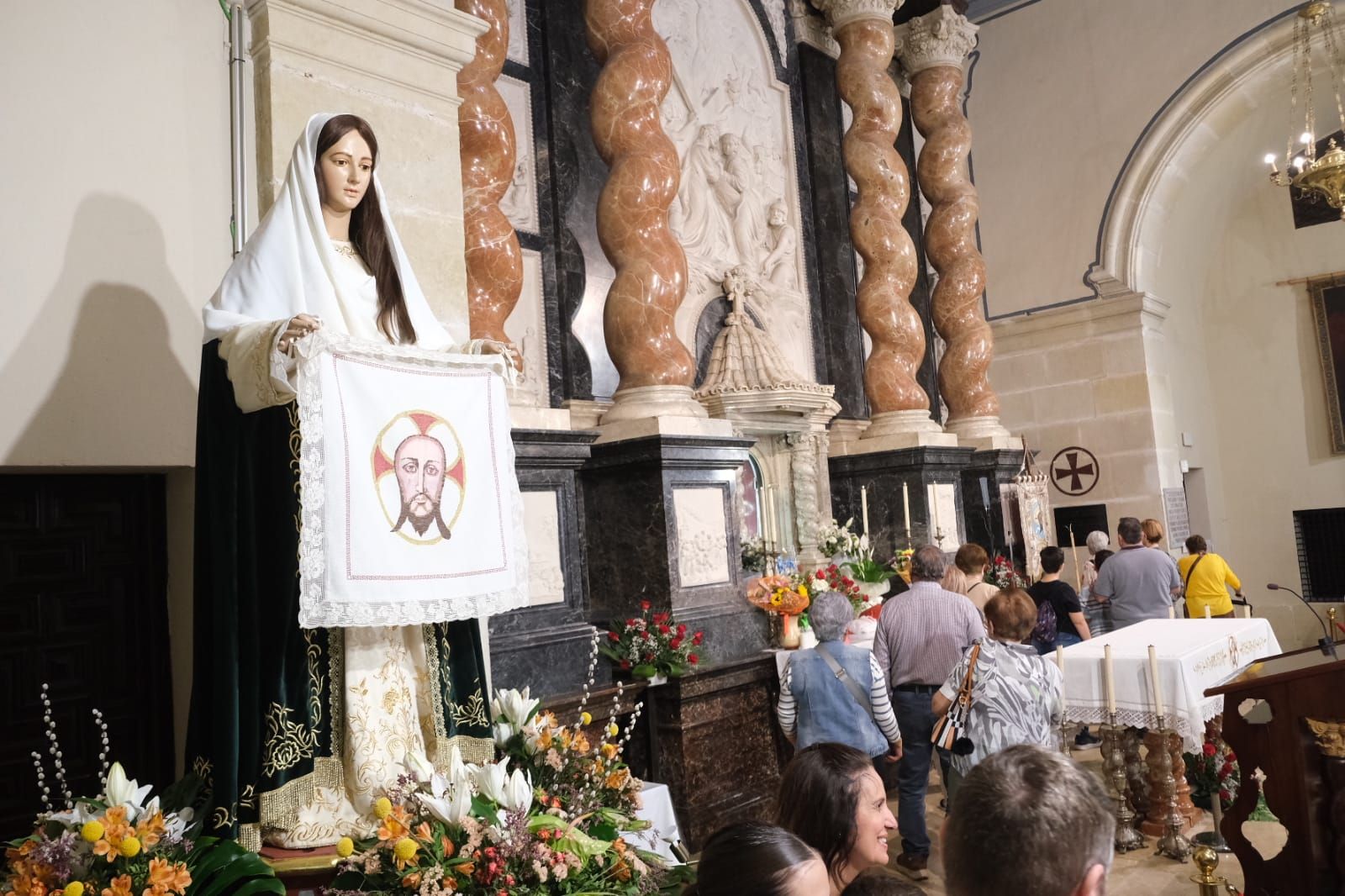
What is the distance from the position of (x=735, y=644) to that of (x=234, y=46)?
4.46 m

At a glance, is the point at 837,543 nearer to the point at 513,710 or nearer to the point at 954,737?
the point at 954,737

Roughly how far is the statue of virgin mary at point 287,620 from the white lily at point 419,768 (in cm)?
17

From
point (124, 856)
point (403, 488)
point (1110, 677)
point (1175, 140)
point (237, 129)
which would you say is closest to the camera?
point (124, 856)

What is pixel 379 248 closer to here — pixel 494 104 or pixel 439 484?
pixel 439 484

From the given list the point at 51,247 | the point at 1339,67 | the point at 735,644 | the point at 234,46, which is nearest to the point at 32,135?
the point at 51,247

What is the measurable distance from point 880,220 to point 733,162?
5.41 feet

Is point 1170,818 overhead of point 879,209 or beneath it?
beneath

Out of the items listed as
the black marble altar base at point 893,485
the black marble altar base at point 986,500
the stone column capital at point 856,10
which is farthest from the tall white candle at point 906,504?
the stone column capital at point 856,10

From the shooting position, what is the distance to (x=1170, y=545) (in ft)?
38.5

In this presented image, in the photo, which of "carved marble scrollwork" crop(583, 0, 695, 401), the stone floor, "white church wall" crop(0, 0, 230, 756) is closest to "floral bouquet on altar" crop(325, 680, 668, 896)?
"white church wall" crop(0, 0, 230, 756)

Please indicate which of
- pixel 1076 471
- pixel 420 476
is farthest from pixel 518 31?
pixel 1076 471

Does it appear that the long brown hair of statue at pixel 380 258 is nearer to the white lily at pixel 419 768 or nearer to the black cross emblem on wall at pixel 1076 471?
the white lily at pixel 419 768

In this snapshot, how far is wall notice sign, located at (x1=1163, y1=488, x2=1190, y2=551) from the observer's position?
11.9 meters

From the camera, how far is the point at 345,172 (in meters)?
3.25
